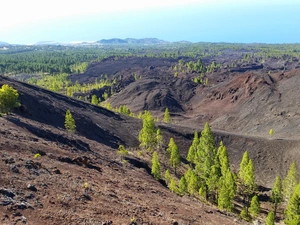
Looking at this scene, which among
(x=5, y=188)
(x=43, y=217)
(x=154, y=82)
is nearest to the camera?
(x=43, y=217)

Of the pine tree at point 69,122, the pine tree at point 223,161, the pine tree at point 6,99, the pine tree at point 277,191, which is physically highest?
the pine tree at point 6,99

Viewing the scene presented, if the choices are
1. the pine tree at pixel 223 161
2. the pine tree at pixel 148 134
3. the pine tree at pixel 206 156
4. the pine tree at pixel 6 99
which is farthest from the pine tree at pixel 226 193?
the pine tree at pixel 6 99

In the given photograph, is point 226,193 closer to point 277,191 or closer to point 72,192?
point 277,191

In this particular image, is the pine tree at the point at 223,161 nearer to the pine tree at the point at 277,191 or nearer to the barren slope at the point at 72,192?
the pine tree at the point at 277,191

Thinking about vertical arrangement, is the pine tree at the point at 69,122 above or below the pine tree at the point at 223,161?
above

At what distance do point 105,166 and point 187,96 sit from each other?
129 m

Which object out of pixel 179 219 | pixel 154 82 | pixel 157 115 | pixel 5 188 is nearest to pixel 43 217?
pixel 5 188

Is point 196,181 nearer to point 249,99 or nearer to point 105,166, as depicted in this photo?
point 105,166

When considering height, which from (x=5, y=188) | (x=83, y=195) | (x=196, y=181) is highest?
(x=5, y=188)

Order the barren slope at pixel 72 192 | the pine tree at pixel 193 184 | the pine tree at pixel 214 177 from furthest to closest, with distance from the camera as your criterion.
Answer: the pine tree at pixel 193 184
the pine tree at pixel 214 177
the barren slope at pixel 72 192

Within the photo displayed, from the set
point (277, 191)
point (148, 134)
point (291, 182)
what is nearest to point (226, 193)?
point (277, 191)

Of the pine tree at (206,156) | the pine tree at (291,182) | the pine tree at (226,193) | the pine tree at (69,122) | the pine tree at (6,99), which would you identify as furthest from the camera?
the pine tree at (69,122)

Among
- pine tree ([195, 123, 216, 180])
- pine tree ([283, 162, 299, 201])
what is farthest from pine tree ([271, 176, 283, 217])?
pine tree ([195, 123, 216, 180])

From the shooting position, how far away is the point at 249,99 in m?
139
